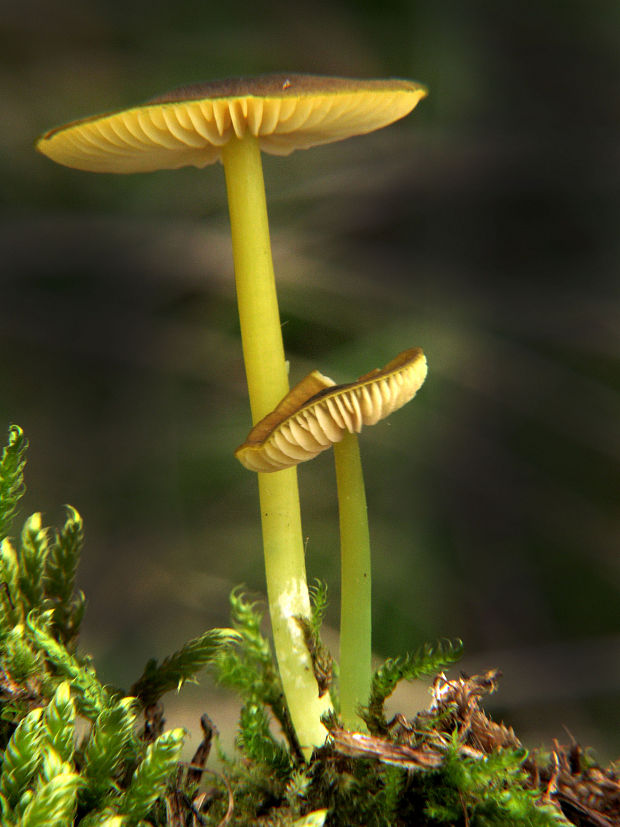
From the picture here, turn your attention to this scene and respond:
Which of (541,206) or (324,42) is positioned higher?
(324,42)

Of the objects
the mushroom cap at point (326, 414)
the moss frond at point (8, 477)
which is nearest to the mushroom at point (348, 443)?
the mushroom cap at point (326, 414)

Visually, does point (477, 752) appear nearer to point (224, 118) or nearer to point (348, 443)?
point (348, 443)

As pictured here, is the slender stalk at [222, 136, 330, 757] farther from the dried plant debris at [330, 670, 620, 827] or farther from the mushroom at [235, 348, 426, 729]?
the dried plant debris at [330, 670, 620, 827]

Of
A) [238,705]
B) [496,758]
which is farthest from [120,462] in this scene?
[496,758]

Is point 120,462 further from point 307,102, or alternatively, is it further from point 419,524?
point 307,102

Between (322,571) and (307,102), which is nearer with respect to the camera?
(307,102)

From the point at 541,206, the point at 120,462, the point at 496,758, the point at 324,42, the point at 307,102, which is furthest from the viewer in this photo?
the point at 120,462

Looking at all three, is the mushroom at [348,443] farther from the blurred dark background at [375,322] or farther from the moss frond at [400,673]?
the blurred dark background at [375,322]
